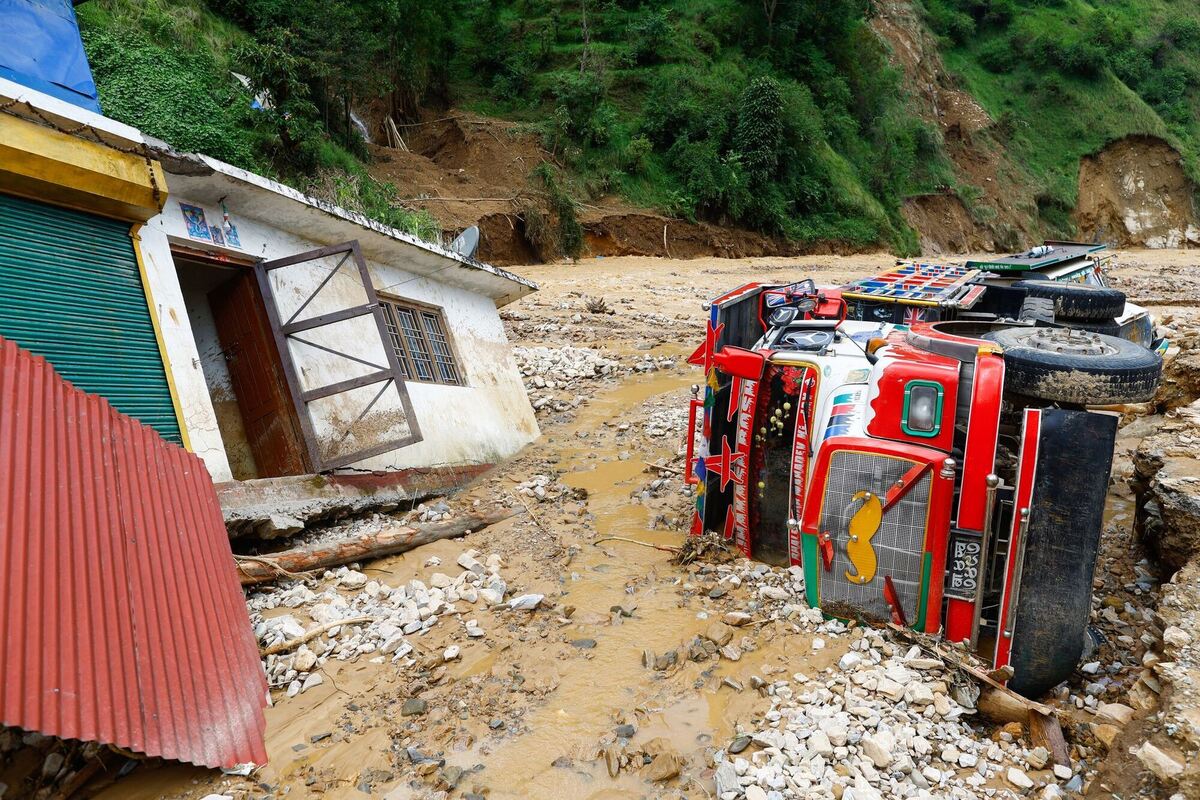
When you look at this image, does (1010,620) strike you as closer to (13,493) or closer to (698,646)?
(698,646)

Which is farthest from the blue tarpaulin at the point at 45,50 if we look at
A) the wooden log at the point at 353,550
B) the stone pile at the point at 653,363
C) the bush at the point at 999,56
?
the bush at the point at 999,56

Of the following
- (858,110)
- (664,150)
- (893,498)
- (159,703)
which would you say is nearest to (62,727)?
(159,703)

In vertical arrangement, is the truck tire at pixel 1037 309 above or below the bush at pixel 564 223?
below

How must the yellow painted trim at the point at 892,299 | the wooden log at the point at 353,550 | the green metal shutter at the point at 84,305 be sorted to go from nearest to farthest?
the green metal shutter at the point at 84,305, the wooden log at the point at 353,550, the yellow painted trim at the point at 892,299

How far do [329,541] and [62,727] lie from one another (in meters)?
3.14

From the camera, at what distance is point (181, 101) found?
12312 millimetres

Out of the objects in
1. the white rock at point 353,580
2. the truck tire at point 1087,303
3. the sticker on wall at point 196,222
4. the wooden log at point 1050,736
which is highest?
the sticker on wall at point 196,222

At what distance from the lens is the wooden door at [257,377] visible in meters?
6.78

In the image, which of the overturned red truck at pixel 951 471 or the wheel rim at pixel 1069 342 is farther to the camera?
the wheel rim at pixel 1069 342

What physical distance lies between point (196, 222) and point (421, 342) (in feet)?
9.86

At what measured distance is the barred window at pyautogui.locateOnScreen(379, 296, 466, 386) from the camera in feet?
27.1

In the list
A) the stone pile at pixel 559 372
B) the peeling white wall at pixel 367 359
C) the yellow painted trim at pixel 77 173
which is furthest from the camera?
the stone pile at pixel 559 372

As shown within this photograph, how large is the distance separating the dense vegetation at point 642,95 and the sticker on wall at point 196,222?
281 inches

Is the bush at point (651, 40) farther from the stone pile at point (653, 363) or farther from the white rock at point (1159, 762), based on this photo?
the white rock at point (1159, 762)
